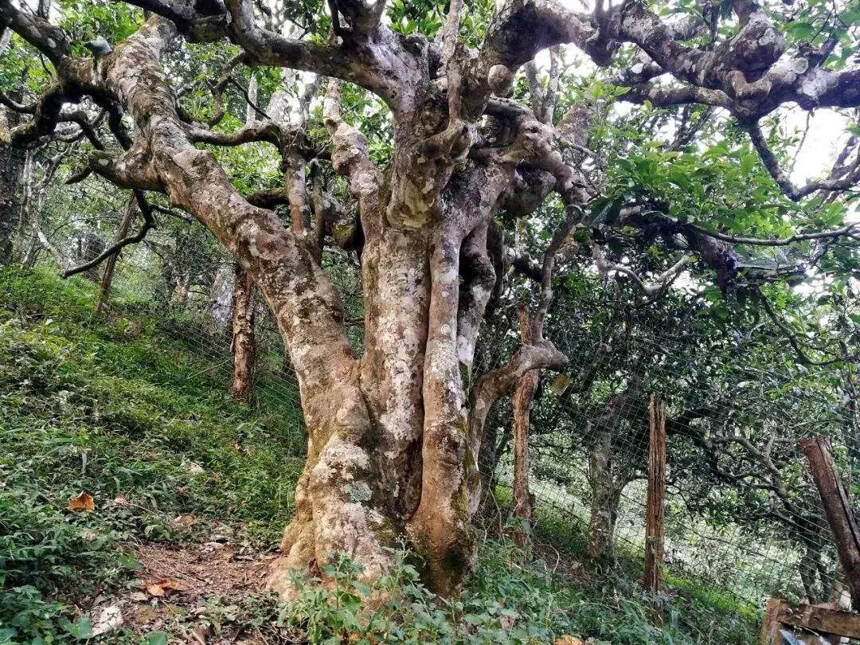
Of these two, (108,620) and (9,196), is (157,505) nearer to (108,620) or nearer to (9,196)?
(108,620)

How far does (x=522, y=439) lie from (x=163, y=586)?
288 centimetres

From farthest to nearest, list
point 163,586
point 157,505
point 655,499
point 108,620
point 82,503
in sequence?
point 655,499
point 157,505
point 82,503
point 163,586
point 108,620

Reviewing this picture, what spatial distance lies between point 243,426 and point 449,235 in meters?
2.83

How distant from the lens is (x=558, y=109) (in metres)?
6.17

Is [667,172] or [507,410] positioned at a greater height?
[667,172]

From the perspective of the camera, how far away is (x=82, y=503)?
2.61 meters

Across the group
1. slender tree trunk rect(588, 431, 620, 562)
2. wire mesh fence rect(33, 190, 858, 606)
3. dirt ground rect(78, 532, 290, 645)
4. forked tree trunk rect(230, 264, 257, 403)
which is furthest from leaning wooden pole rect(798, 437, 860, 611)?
forked tree trunk rect(230, 264, 257, 403)

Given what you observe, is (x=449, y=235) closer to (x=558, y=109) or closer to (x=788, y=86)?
(x=788, y=86)

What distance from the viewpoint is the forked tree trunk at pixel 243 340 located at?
221 inches

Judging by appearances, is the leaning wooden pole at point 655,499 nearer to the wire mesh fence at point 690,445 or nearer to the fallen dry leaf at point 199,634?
the wire mesh fence at point 690,445

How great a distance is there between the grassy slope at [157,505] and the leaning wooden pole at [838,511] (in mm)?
986

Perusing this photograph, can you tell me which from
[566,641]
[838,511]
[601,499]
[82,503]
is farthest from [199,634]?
[601,499]

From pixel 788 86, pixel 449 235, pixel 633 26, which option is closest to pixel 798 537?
pixel 788 86

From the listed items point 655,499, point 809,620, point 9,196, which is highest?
point 9,196
